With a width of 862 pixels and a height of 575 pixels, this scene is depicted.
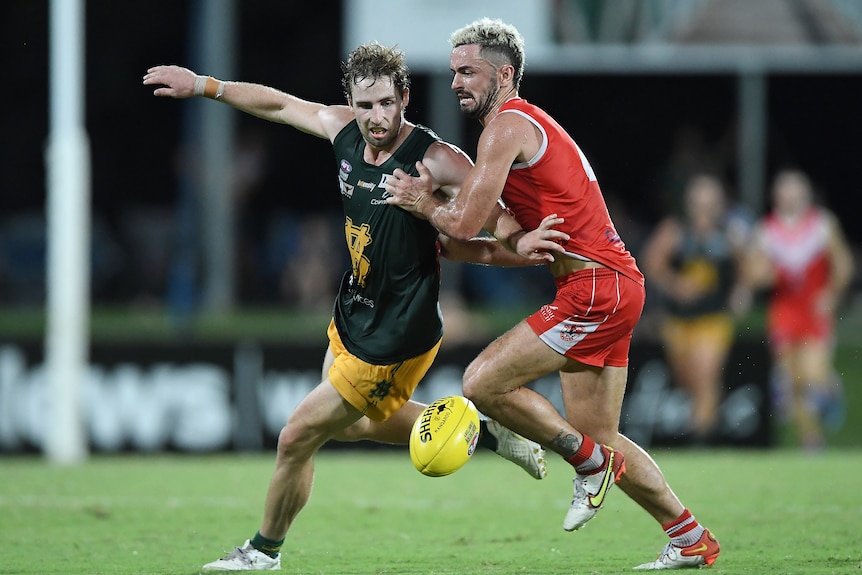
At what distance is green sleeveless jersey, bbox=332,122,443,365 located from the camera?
6508 mm

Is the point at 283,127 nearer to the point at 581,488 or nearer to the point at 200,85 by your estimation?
the point at 200,85

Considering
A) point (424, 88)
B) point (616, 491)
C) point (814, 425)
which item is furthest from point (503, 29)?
point (424, 88)

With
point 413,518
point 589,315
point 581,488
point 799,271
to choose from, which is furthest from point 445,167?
point 799,271

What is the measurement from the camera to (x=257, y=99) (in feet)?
22.6

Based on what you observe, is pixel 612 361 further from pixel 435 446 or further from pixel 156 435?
pixel 156 435

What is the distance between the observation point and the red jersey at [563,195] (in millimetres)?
6344

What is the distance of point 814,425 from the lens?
1302 centimetres

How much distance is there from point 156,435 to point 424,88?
10.2m

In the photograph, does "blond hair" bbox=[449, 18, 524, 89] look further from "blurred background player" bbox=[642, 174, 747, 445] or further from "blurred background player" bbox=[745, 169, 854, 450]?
"blurred background player" bbox=[745, 169, 854, 450]

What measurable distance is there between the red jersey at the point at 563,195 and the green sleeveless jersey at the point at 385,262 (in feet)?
1.53

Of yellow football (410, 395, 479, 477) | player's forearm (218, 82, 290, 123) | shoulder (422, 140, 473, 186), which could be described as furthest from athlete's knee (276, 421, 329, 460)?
player's forearm (218, 82, 290, 123)

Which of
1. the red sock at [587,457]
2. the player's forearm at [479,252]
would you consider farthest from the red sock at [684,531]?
the player's forearm at [479,252]

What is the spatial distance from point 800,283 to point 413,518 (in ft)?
20.1

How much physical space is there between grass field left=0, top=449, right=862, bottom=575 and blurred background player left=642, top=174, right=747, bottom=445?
2.64 feet
